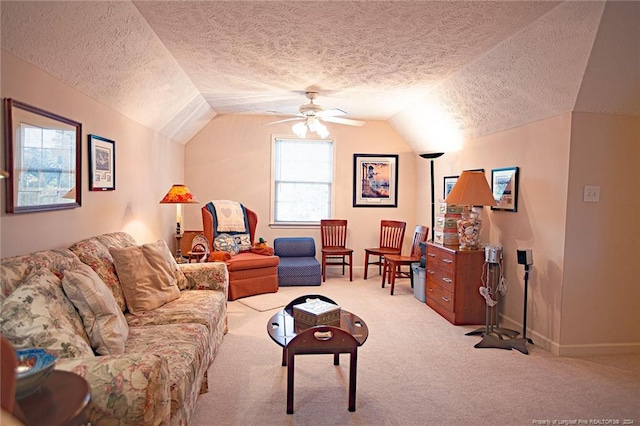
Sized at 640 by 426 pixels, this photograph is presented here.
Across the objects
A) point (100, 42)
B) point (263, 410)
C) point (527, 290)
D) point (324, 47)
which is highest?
point (324, 47)

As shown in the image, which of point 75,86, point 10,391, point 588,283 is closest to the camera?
point 10,391

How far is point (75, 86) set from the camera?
279cm

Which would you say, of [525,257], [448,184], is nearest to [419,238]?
[448,184]

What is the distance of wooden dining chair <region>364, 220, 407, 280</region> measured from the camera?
6.01 m

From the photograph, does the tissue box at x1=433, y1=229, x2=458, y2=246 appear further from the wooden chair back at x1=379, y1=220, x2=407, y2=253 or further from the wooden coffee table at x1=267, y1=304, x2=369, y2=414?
the wooden coffee table at x1=267, y1=304, x2=369, y2=414

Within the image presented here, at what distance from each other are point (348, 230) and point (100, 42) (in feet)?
15.3

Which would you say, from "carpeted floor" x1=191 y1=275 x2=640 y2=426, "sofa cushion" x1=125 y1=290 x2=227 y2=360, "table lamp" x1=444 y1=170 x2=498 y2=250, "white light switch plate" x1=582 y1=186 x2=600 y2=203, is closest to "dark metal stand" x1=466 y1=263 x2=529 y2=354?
"carpeted floor" x1=191 y1=275 x2=640 y2=426

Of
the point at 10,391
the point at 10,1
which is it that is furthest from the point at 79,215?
the point at 10,391

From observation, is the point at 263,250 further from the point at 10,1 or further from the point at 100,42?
the point at 10,1

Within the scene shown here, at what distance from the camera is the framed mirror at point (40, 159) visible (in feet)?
6.91

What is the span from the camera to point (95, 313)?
207 centimetres

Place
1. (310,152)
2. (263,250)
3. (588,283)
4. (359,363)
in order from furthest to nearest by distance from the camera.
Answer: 1. (310,152)
2. (263,250)
3. (588,283)
4. (359,363)

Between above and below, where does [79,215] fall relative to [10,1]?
below

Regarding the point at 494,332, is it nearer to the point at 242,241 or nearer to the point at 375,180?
the point at 242,241
